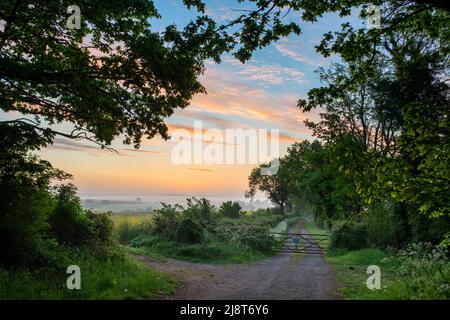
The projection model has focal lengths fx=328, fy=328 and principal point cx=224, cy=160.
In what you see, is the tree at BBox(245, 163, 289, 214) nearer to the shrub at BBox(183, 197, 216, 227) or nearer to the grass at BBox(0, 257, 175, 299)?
the shrub at BBox(183, 197, 216, 227)

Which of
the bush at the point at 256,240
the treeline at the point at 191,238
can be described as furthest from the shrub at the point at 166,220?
the bush at the point at 256,240

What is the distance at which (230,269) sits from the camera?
17.0m

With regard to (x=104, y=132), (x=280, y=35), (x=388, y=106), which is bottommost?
(x=104, y=132)

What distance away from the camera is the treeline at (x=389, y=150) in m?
8.45

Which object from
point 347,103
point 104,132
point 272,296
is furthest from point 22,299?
point 347,103

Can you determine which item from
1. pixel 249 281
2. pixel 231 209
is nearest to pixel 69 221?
pixel 249 281

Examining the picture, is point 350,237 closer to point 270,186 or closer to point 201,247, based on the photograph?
point 201,247

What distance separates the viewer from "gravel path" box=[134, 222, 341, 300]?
10.9 m

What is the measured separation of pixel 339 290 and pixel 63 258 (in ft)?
32.6

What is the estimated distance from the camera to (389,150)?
10445mm

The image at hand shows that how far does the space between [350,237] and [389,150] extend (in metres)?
18.0

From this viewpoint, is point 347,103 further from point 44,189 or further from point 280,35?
point 44,189

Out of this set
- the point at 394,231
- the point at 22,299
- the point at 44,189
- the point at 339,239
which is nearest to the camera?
the point at 22,299

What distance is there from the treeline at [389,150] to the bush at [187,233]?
9.78 meters
